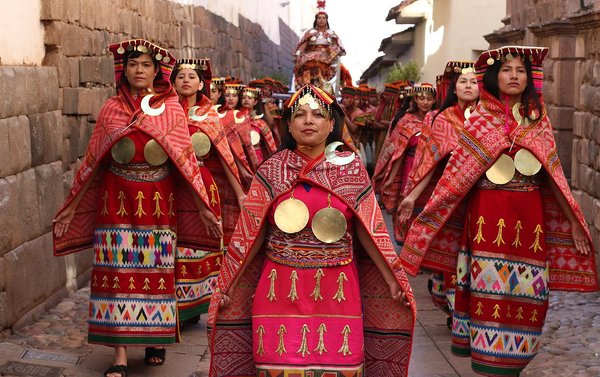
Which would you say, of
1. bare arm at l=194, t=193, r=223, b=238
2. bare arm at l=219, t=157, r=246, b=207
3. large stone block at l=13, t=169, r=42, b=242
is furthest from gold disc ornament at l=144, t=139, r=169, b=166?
large stone block at l=13, t=169, r=42, b=242

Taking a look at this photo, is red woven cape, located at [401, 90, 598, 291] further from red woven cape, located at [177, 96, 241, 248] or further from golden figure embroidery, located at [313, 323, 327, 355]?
red woven cape, located at [177, 96, 241, 248]

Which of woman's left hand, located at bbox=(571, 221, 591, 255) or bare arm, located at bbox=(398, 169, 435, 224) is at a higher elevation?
bare arm, located at bbox=(398, 169, 435, 224)

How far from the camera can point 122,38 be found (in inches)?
473

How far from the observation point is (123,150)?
22.6 ft

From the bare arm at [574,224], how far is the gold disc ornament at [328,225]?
1.95 metres

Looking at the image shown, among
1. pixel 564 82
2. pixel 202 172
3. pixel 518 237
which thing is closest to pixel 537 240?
pixel 518 237

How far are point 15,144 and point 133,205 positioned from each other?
151cm

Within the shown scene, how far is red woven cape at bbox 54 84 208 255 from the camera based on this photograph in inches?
273

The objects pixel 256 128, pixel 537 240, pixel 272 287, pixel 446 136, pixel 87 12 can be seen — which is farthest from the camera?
pixel 256 128

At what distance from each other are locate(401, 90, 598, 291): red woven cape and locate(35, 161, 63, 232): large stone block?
10.6ft

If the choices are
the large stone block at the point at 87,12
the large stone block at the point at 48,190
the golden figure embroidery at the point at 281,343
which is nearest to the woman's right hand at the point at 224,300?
the golden figure embroidery at the point at 281,343

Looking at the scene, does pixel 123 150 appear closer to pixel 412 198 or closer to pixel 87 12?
pixel 412 198

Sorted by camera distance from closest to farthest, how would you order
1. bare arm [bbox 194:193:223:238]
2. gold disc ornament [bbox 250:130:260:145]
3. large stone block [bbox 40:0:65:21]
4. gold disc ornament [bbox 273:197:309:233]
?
1. gold disc ornament [bbox 273:197:309:233]
2. bare arm [bbox 194:193:223:238]
3. large stone block [bbox 40:0:65:21]
4. gold disc ornament [bbox 250:130:260:145]

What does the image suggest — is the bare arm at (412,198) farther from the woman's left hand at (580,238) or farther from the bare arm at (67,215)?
the bare arm at (67,215)
